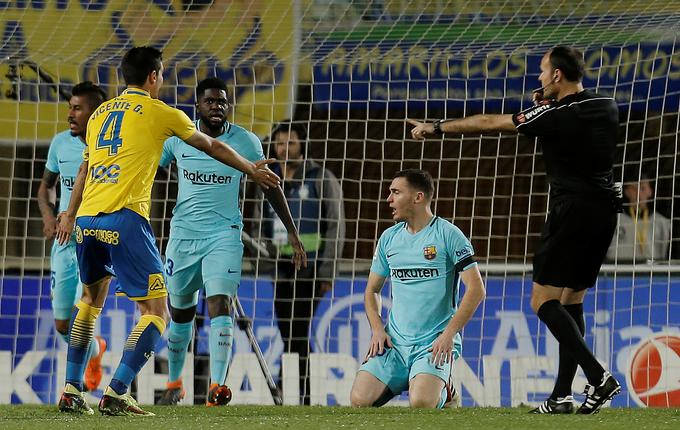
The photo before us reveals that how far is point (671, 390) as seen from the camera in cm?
824

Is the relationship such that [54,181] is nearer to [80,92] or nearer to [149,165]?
[80,92]

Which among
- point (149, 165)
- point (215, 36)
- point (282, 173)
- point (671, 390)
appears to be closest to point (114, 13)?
point (215, 36)

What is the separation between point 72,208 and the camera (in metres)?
6.37

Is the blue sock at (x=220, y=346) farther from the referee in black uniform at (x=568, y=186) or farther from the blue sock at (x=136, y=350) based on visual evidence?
the referee in black uniform at (x=568, y=186)

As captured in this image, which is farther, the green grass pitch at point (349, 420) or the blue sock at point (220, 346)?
the blue sock at point (220, 346)

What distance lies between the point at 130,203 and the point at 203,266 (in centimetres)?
160

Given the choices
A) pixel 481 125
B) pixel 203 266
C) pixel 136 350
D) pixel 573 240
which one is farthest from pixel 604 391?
pixel 203 266

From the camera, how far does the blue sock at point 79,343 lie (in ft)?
19.5

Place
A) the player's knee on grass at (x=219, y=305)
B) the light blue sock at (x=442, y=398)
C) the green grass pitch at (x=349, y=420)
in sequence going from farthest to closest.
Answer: the player's knee on grass at (x=219, y=305) → the light blue sock at (x=442, y=398) → the green grass pitch at (x=349, y=420)

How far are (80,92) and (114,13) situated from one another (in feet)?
8.27

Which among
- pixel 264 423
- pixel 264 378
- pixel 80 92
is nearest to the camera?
pixel 264 423

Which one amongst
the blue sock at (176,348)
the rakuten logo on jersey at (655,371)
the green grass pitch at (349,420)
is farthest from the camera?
the rakuten logo on jersey at (655,371)

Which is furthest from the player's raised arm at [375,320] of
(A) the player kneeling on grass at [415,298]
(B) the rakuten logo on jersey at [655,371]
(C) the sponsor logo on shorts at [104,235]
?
(B) the rakuten logo on jersey at [655,371]

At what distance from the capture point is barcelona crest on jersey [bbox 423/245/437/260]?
6.64 metres
